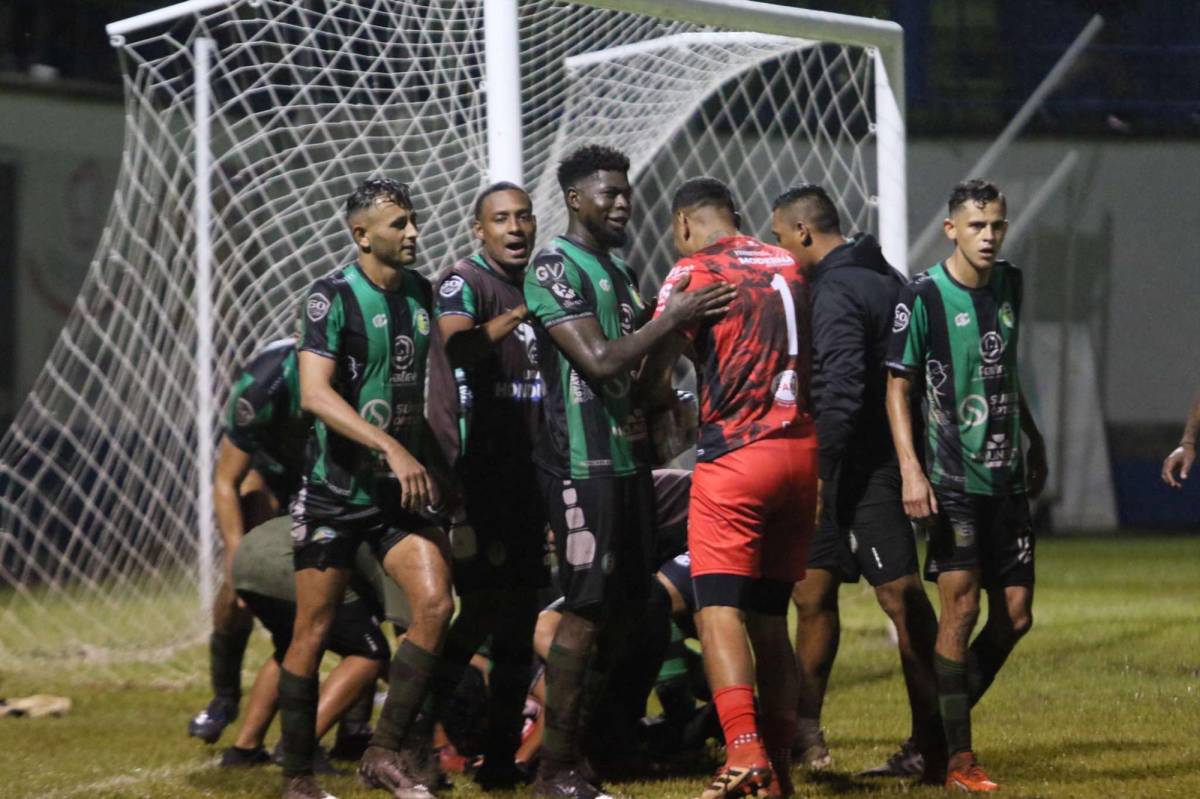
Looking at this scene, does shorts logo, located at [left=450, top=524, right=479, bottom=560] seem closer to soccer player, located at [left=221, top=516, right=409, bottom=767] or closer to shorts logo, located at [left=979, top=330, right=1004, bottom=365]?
soccer player, located at [left=221, top=516, right=409, bottom=767]

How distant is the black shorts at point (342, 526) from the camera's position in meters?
5.42

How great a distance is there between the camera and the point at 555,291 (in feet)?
17.6

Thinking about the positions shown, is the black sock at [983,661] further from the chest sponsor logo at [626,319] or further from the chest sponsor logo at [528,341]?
the chest sponsor logo at [528,341]

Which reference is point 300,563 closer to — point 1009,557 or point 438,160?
point 1009,557

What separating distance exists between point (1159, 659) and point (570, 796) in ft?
15.3

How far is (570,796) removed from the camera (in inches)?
212

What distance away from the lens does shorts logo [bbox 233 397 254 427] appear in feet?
22.1

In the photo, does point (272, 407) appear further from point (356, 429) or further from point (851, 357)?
point (851, 357)

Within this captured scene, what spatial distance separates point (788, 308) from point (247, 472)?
3.12 metres

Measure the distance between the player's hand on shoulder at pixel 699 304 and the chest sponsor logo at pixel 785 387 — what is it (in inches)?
10.7

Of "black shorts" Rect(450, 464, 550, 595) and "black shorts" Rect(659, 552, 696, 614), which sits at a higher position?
"black shorts" Rect(450, 464, 550, 595)

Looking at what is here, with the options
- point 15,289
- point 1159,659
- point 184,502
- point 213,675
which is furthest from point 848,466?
point 15,289

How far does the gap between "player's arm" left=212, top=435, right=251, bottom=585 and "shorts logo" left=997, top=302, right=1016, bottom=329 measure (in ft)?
10.6

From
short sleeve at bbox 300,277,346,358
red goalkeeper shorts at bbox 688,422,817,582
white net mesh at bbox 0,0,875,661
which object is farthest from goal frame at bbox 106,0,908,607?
red goalkeeper shorts at bbox 688,422,817,582
